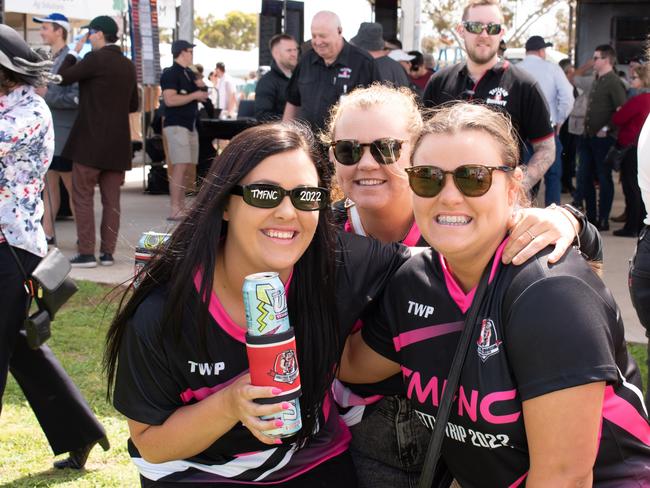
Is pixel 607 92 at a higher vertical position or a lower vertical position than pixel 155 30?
lower

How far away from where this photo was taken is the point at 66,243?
8.62 metres

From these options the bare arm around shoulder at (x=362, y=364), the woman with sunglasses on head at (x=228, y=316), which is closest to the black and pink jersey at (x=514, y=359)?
the bare arm around shoulder at (x=362, y=364)

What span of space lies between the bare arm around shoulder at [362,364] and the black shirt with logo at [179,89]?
302 inches

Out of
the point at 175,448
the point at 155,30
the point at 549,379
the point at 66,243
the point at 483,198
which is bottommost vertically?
the point at 66,243

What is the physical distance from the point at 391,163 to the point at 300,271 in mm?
489

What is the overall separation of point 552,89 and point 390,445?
7.55m

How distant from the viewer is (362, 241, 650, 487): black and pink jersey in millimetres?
1830

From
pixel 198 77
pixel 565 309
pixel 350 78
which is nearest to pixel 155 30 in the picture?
pixel 198 77

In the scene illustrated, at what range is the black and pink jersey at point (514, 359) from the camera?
6.00ft

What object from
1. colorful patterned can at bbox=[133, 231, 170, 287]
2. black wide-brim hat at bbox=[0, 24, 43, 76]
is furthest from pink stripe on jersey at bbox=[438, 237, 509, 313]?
black wide-brim hat at bbox=[0, 24, 43, 76]

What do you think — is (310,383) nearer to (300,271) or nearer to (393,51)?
(300,271)

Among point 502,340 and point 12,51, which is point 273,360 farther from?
point 12,51

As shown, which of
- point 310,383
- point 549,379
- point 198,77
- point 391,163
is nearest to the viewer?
point 549,379

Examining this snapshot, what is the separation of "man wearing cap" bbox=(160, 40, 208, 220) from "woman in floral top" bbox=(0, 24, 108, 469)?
592cm
